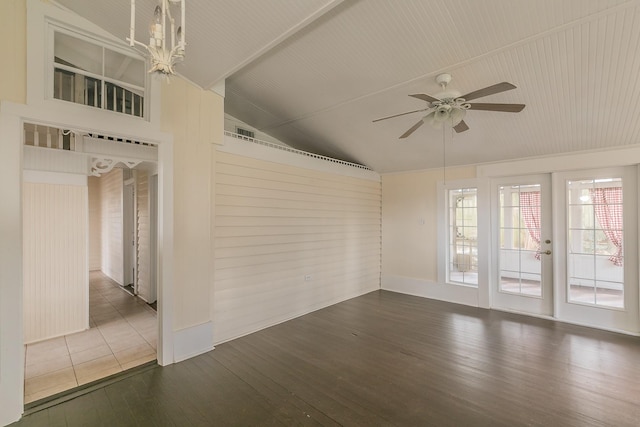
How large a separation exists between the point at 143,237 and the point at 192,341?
299cm

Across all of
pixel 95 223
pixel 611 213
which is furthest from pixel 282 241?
pixel 95 223

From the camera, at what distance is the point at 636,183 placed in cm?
376

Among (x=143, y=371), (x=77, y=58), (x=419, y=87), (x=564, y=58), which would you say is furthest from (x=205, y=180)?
(x=564, y=58)

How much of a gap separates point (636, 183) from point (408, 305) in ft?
11.7

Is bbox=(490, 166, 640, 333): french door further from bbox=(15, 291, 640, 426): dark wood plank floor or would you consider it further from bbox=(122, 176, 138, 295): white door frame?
bbox=(122, 176, 138, 295): white door frame

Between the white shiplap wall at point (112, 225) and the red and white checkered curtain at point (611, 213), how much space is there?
849cm

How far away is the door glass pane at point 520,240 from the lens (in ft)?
14.8

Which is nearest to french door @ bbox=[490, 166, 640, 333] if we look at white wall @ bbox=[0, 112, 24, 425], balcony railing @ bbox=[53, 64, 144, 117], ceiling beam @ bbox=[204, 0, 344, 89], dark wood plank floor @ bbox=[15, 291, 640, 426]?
dark wood plank floor @ bbox=[15, 291, 640, 426]

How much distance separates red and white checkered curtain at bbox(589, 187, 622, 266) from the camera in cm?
387

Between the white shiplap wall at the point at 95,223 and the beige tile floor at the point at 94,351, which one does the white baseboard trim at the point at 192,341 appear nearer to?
the beige tile floor at the point at 94,351

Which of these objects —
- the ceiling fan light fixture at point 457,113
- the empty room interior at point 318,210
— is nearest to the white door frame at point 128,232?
the empty room interior at point 318,210

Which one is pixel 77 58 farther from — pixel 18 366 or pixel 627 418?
pixel 627 418

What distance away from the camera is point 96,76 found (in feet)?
8.77

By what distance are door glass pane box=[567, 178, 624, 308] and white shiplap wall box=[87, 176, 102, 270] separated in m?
10.3
